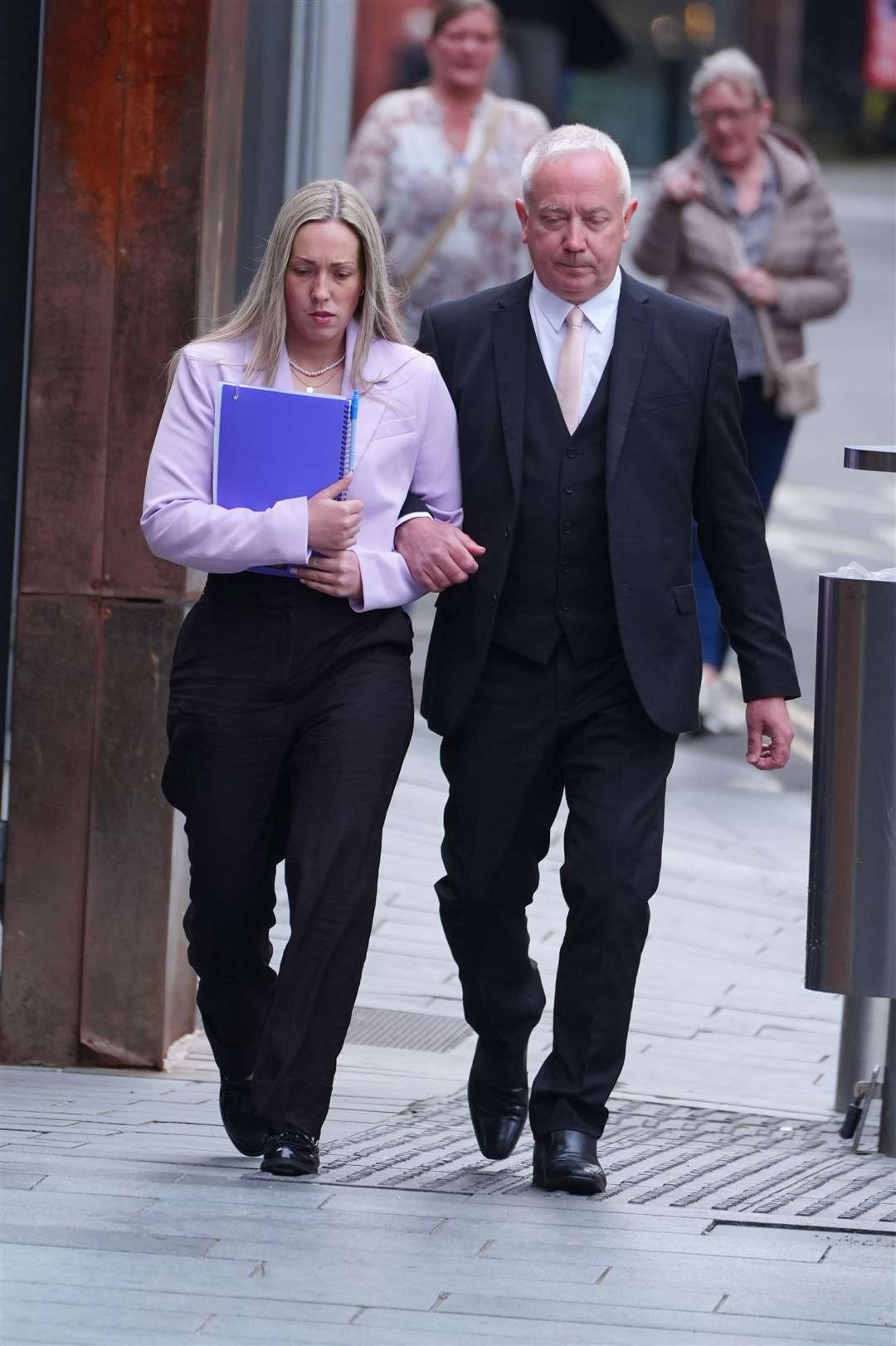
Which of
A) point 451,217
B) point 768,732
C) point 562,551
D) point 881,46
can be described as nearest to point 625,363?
point 562,551

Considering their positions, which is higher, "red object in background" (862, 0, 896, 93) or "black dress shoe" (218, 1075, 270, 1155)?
"red object in background" (862, 0, 896, 93)

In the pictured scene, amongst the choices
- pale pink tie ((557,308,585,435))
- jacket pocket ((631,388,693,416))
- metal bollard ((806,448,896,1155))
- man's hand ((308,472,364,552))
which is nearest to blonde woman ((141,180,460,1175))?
man's hand ((308,472,364,552))

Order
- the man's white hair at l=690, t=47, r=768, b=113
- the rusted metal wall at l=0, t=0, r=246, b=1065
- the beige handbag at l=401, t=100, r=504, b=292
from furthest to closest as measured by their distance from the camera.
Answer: the beige handbag at l=401, t=100, r=504, b=292 < the man's white hair at l=690, t=47, r=768, b=113 < the rusted metal wall at l=0, t=0, r=246, b=1065

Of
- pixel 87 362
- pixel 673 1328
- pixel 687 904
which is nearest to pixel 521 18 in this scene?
pixel 687 904

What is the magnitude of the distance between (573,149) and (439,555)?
78 cm

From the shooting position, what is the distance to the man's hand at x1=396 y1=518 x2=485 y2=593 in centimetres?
454

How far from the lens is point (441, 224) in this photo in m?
9.28

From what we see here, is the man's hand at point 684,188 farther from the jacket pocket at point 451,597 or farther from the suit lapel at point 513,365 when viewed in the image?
the jacket pocket at point 451,597

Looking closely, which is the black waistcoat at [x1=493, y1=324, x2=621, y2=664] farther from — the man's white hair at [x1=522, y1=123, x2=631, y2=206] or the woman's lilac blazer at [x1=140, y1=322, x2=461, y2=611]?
the man's white hair at [x1=522, y1=123, x2=631, y2=206]

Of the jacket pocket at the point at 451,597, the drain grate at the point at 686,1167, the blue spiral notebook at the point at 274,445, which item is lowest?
the drain grate at the point at 686,1167

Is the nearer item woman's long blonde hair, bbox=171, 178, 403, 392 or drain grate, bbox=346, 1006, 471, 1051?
woman's long blonde hair, bbox=171, 178, 403, 392

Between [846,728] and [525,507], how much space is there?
0.73m

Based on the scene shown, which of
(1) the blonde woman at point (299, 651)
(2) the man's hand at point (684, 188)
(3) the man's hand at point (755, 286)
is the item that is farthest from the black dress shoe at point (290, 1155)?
(2) the man's hand at point (684, 188)

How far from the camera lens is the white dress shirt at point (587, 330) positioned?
186 inches
